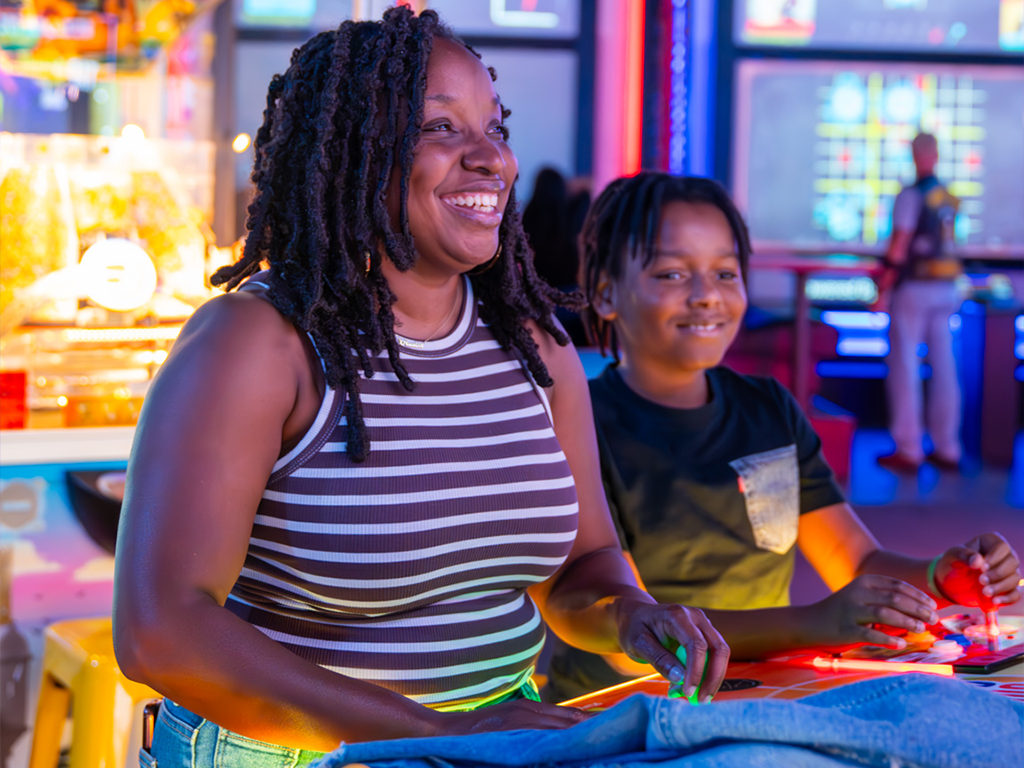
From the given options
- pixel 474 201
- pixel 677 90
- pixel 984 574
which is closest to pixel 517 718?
pixel 474 201

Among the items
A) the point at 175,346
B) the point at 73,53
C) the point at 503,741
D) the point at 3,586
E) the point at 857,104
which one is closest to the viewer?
the point at 503,741

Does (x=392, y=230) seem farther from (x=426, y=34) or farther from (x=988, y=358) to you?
(x=988, y=358)

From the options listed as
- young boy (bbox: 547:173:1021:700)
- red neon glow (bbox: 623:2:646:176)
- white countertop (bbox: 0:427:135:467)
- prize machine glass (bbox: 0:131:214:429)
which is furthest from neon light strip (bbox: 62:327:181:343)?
red neon glow (bbox: 623:2:646:176)

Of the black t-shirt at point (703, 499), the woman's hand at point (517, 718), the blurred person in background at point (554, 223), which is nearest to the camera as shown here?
the woman's hand at point (517, 718)

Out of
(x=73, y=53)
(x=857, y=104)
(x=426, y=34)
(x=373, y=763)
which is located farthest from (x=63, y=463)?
(x=857, y=104)

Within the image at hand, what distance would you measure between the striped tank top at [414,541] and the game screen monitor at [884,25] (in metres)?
6.64

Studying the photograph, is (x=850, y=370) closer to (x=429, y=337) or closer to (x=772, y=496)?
(x=772, y=496)

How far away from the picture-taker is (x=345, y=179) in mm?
1250

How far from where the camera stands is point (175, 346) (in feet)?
3.74

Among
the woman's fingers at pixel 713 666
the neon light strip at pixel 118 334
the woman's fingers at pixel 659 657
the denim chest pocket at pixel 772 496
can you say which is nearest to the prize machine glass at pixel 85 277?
the neon light strip at pixel 118 334

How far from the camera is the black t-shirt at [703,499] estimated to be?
1.69 meters

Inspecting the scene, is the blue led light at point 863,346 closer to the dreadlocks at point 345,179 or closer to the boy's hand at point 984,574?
the boy's hand at point 984,574

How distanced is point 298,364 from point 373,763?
0.49 meters

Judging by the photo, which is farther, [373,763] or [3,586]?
[3,586]
